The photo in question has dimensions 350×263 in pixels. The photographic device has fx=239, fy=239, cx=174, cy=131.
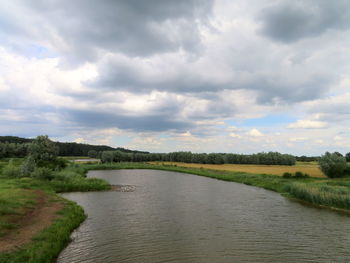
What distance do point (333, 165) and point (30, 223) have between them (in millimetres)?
67213

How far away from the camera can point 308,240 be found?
1942 centimetres

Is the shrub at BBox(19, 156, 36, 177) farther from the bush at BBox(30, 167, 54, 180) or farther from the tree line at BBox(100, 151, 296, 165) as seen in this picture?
the tree line at BBox(100, 151, 296, 165)

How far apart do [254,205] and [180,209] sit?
10.8m

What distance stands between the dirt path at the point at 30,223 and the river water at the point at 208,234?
285 centimetres

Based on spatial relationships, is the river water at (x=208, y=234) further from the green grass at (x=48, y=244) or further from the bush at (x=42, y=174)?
the bush at (x=42, y=174)

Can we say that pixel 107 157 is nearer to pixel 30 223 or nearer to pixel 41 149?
pixel 41 149

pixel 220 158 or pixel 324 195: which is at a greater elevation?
pixel 220 158

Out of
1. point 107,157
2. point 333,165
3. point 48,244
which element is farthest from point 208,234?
point 107,157

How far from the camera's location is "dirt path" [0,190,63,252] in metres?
15.7

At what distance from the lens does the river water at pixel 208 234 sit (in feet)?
52.3

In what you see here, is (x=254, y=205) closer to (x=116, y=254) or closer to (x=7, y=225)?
(x=116, y=254)

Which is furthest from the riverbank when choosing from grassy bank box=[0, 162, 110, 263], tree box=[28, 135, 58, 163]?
tree box=[28, 135, 58, 163]

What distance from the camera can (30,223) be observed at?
66.1ft

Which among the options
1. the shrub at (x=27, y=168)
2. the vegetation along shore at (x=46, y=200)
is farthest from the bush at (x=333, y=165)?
the shrub at (x=27, y=168)
